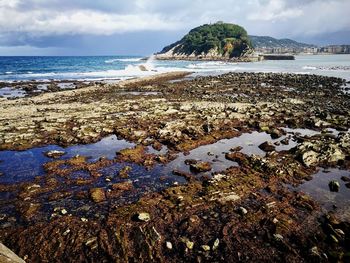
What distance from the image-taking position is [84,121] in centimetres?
2167

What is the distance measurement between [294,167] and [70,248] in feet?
32.5

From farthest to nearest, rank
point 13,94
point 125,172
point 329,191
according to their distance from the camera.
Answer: point 13,94 → point 125,172 → point 329,191

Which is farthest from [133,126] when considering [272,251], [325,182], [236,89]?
[236,89]

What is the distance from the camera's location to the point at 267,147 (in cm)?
1606

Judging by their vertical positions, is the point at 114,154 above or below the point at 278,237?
above

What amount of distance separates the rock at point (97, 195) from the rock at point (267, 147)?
893 cm

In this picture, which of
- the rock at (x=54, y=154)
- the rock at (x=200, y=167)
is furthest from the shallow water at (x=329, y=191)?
the rock at (x=54, y=154)

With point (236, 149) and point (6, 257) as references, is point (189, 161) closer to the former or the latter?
point (236, 149)

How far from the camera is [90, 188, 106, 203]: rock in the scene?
35.4 feet

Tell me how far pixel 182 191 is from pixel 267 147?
686 cm

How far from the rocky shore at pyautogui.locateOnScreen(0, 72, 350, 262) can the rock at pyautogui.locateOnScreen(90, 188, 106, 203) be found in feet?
0.12

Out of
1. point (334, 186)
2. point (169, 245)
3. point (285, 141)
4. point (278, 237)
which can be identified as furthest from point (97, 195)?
point (285, 141)

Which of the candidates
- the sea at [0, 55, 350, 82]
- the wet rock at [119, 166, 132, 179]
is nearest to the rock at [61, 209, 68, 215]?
the wet rock at [119, 166, 132, 179]

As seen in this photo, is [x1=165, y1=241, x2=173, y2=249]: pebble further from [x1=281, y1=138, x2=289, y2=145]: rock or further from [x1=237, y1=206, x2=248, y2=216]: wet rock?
[x1=281, y1=138, x2=289, y2=145]: rock
